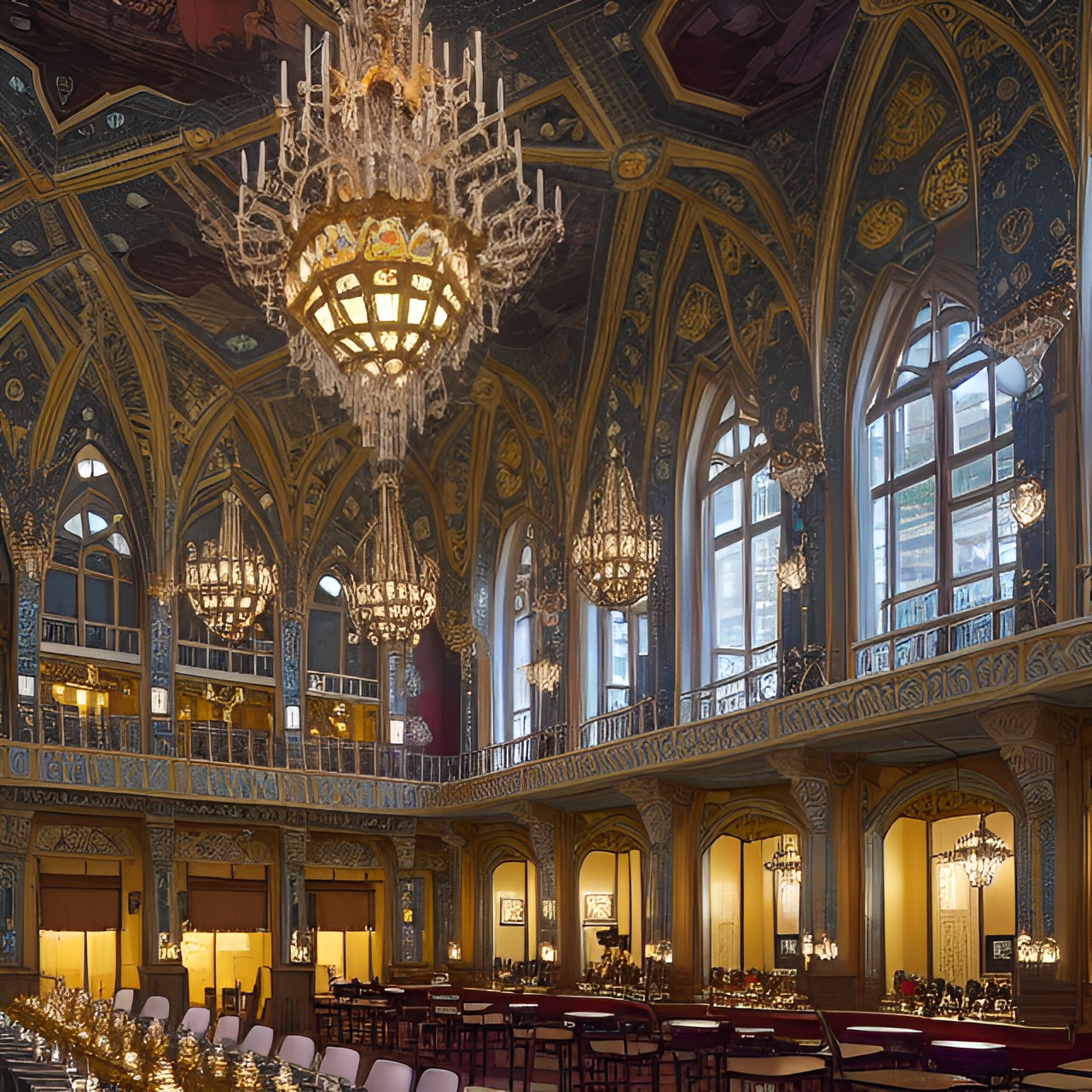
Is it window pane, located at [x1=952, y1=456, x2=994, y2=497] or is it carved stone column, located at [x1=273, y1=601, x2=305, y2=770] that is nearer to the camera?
window pane, located at [x1=952, y1=456, x2=994, y2=497]

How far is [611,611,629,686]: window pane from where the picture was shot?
75.2 ft

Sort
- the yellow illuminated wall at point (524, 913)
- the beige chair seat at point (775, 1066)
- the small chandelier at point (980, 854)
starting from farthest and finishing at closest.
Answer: the yellow illuminated wall at point (524, 913) → the small chandelier at point (980, 854) → the beige chair seat at point (775, 1066)

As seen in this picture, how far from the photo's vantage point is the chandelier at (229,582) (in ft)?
66.0

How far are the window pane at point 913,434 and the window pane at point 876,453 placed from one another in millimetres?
210

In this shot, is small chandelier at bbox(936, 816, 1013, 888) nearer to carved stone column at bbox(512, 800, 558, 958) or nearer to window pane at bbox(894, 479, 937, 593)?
window pane at bbox(894, 479, 937, 593)

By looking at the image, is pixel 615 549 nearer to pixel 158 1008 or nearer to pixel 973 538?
pixel 973 538

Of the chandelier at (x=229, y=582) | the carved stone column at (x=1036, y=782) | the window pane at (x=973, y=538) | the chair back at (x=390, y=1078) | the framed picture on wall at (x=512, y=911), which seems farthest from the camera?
the framed picture on wall at (x=512, y=911)

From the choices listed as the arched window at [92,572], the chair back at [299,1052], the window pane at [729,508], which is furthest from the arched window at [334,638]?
the chair back at [299,1052]

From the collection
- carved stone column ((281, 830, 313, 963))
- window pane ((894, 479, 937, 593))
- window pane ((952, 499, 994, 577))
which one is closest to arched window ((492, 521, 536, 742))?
carved stone column ((281, 830, 313, 963))

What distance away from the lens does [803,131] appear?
18016mm

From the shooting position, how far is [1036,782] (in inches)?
560

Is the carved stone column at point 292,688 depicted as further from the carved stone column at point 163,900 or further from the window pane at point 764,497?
the window pane at point 764,497

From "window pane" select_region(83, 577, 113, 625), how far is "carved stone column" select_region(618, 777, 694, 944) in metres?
9.34

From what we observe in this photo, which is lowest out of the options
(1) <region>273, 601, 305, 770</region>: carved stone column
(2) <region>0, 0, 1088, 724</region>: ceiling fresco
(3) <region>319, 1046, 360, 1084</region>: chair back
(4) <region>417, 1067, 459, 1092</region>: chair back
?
(3) <region>319, 1046, 360, 1084</region>: chair back
